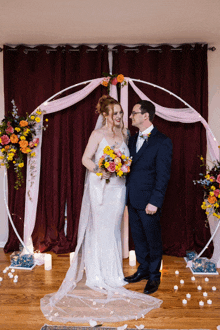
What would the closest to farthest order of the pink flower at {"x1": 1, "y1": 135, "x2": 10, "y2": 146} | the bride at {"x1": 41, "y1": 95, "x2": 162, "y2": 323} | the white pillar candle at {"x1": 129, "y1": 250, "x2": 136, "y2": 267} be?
the bride at {"x1": 41, "y1": 95, "x2": 162, "y2": 323} < the pink flower at {"x1": 1, "y1": 135, "x2": 10, "y2": 146} < the white pillar candle at {"x1": 129, "y1": 250, "x2": 136, "y2": 267}

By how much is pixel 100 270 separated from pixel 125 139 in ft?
5.06

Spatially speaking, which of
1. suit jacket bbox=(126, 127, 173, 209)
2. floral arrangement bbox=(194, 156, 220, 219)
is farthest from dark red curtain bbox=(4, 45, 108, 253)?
floral arrangement bbox=(194, 156, 220, 219)

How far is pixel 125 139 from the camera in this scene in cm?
335

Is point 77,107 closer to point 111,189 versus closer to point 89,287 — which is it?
point 111,189

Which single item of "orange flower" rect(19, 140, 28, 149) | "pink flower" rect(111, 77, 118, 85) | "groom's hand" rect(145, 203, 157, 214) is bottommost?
"groom's hand" rect(145, 203, 157, 214)

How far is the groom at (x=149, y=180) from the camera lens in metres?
2.92

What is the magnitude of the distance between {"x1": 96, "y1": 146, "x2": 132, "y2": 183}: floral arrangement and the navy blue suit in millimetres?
185

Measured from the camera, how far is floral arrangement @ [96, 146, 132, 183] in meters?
2.84

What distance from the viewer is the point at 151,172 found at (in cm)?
300

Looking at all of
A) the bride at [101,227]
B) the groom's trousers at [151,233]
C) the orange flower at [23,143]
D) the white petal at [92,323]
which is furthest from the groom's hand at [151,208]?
the orange flower at [23,143]

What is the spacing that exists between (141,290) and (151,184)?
1144 mm

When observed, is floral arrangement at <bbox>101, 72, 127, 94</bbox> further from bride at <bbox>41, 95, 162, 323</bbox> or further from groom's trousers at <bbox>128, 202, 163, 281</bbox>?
groom's trousers at <bbox>128, 202, 163, 281</bbox>

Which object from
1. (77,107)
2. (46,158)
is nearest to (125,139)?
(77,107)

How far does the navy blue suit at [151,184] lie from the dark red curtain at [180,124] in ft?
3.36
